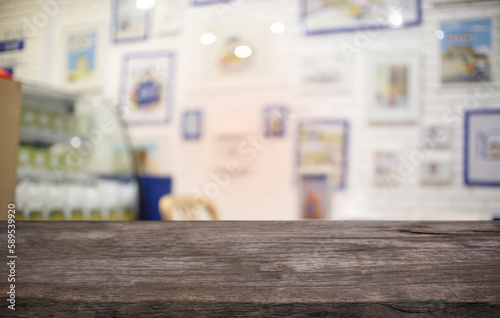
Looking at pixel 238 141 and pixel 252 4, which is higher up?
pixel 252 4

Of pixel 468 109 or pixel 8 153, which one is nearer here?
pixel 8 153

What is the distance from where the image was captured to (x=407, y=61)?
339 cm

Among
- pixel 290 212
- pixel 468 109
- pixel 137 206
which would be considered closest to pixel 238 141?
pixel 290 212

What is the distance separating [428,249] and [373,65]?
322cm

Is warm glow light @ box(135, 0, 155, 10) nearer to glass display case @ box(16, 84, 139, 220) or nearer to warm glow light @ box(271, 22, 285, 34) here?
warm glow light @ box(271, 22, 285, 34)

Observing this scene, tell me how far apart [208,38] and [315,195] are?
182 cm

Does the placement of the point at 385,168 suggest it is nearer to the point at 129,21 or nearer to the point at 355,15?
the point at 355,15

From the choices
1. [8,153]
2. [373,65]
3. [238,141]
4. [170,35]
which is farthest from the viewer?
[170,35]

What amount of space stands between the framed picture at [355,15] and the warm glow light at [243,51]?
50 cm

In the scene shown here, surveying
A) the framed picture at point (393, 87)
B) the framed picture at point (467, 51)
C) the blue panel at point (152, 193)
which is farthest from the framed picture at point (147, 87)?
the framed picture at point (467, 51)

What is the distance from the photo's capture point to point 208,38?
12.8 ft

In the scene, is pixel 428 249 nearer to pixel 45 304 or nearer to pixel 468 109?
pixel 45 304

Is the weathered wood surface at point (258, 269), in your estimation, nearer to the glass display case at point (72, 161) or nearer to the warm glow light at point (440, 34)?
the glass display case at point (72, 161)

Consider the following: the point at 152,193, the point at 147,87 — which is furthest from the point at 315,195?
the point at 147,87
